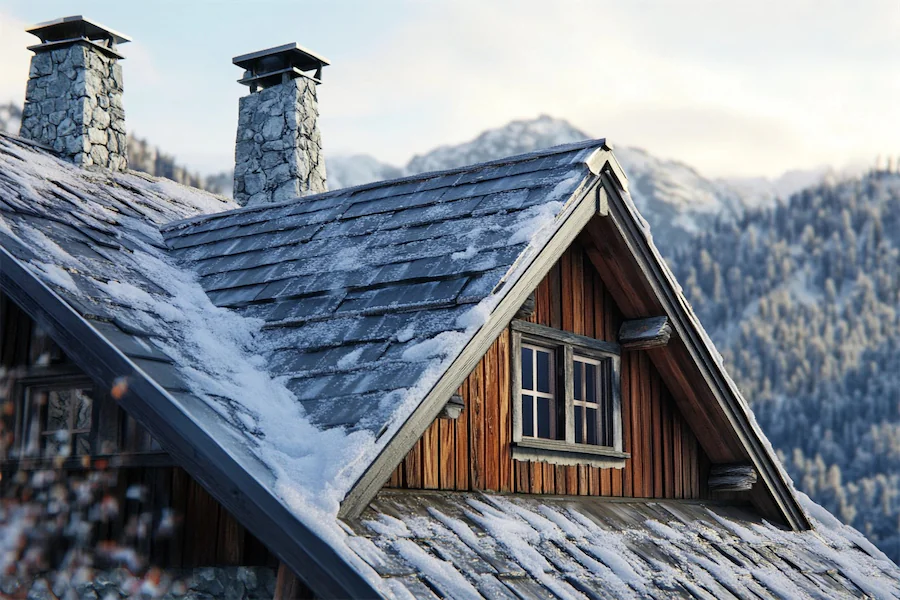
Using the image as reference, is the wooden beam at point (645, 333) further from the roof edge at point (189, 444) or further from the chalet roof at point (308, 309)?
the roof edge at point (189, 444)

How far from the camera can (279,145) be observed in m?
12.8

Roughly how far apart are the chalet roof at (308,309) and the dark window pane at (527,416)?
124cm

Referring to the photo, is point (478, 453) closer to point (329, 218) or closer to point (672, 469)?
point (329, 218)

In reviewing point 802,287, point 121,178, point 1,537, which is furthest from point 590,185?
point 802,287

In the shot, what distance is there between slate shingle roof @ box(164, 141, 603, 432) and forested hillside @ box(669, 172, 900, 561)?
73417 mm

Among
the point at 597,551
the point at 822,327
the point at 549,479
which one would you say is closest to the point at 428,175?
the point at 549,479

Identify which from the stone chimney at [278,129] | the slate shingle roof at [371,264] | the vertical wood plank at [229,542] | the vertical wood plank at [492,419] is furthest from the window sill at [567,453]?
the stone chimney at [278,129]

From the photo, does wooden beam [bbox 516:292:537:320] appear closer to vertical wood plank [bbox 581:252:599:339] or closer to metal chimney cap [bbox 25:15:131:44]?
vertical wood plank [bbox 581:252:599:339]

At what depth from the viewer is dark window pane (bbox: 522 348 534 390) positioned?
27.2 feet

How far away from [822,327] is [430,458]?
12956 centimetres

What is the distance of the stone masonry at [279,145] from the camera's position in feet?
41.6

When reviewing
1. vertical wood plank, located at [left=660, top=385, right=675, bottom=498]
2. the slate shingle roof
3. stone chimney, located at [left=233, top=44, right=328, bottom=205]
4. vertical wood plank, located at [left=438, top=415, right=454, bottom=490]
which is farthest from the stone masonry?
vertical wood plank, located at [left=438, top=415, right=454, bottom=490]

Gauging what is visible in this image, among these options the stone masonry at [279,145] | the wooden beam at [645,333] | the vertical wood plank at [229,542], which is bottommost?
the vertical wood plank at [229,542]

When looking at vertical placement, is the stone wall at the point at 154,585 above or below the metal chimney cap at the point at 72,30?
below
